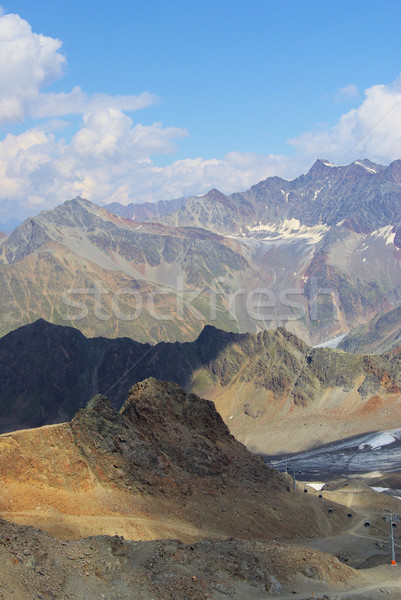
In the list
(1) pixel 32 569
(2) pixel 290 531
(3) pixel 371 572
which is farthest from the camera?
(2) pixel 290 531

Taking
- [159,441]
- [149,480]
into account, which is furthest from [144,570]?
[159,441]

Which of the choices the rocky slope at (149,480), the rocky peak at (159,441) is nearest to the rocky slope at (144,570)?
the rocky slope at (149,480)

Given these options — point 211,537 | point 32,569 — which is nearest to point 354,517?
point 211,537

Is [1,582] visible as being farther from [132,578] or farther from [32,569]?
[132,578]

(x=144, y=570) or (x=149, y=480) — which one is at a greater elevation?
(x=144, y=570)

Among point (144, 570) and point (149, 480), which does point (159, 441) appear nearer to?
point (149, 480)

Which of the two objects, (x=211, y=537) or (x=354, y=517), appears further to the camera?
(x=354, y=517)

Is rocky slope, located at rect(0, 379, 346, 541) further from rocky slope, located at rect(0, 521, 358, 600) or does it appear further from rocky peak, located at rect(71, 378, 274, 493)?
rocky slope, located at rect(0, 521, 358, 600)

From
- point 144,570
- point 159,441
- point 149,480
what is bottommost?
point 149,480
